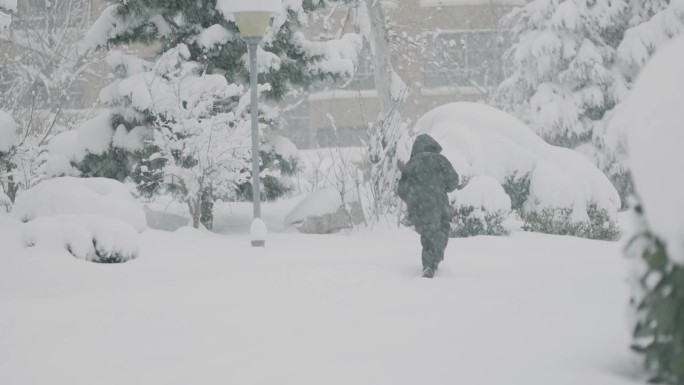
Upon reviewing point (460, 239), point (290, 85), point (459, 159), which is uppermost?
point (290, 85)

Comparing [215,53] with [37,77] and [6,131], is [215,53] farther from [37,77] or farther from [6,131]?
[37,77]

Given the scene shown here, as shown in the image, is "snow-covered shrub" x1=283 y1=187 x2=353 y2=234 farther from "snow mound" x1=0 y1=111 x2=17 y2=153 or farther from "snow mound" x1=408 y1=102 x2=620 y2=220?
"snow mound" x1=0 y1=111 x2=17 y2=153

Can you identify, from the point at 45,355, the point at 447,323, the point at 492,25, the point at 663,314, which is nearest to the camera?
the point at 663,314

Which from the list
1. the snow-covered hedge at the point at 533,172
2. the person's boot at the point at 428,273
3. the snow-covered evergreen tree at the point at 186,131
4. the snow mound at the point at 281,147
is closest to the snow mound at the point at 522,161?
the snow-covered hedge at the point at 533,172

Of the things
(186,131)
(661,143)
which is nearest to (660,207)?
(661,143)

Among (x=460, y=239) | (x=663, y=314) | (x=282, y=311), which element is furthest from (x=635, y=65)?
(x=663, y=314)

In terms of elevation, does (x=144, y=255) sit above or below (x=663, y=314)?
below

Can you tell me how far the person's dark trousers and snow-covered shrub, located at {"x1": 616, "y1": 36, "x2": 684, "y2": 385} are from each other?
6.35 meters

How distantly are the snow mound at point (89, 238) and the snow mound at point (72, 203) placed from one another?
1168mm

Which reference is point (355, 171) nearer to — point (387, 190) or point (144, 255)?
point (387, 190)

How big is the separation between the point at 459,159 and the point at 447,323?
8256mm

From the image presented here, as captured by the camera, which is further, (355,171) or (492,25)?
(492,25)

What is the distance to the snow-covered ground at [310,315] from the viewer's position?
511 cm

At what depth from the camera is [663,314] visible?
10.1ft
